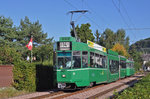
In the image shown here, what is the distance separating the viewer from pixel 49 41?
174ft

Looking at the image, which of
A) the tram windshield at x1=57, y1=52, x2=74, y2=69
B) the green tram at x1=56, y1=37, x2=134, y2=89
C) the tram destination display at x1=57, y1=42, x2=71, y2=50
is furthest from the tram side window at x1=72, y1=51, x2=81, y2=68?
the tram destination display at x1=57, y1=42, x2=71, y2=50

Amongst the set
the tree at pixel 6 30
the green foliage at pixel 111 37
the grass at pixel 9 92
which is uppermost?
the green foliage at pixel 111 37

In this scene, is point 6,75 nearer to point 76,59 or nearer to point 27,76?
point 27,76

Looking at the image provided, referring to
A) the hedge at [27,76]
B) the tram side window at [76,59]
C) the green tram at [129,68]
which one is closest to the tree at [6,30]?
the green tram at [129,68]

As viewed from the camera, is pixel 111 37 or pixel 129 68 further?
pixel 111 37

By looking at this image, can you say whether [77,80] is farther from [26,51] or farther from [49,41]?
[49,41]

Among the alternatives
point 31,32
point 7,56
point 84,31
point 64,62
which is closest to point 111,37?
point 31,32

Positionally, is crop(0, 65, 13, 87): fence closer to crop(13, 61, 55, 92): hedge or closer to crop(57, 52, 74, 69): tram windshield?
crop(13, 61, 55, 92): hedge

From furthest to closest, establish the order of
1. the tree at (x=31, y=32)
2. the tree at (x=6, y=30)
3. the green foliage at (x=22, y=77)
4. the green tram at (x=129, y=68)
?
the tree at (x=31, y=32) < the tree at (x=6, y=30) < the green tram at (x=129, y=68) < the green foliage at (x=22, y=77)

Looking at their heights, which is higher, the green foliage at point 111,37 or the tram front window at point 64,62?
the green foliage at point 111,37

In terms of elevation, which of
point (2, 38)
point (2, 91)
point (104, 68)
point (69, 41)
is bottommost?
point (2, 91)

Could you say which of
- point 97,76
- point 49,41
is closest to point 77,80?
point 97,76

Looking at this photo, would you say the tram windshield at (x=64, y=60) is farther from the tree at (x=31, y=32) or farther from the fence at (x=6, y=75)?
the tree at (x=31, y=32)

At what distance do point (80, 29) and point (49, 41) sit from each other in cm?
1390
